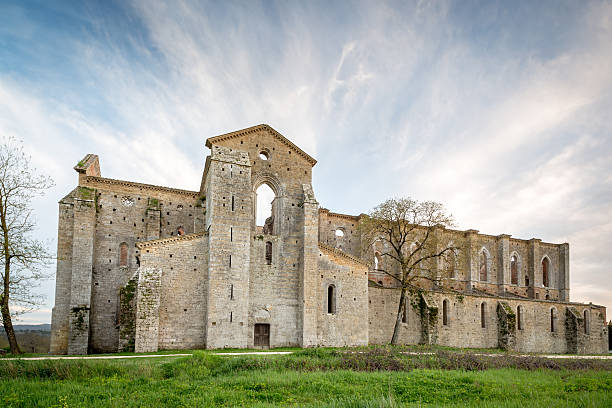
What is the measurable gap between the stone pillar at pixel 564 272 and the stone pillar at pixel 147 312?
42520 millimetres

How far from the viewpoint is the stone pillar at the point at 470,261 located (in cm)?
4141

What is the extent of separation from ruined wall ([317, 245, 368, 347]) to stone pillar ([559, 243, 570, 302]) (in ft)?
96.1

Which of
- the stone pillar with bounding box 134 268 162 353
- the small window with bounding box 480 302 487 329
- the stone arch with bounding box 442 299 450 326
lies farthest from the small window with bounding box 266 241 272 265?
the small window with bounding box 480 302 487 329

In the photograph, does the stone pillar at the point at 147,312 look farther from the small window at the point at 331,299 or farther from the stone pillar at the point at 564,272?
the stone pillar at the point at 564,272

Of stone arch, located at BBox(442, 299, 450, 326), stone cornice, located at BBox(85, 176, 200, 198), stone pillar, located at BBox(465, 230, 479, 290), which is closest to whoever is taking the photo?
stone cornice, located at BBox(85, 176, 200, 198)

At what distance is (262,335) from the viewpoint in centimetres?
2597

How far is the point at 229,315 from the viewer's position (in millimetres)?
24594

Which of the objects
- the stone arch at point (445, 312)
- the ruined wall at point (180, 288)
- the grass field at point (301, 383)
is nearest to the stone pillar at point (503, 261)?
the stone arch at point (445, 312)

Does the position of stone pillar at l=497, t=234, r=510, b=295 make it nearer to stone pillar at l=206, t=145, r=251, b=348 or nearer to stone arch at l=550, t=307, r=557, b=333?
stone arch at l=550, t=307, r=557, b=333

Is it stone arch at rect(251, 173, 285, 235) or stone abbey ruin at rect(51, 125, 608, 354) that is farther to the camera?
stone arch at rect(251, 173, 285, 235)

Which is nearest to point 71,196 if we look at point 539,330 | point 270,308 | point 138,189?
point 138,189

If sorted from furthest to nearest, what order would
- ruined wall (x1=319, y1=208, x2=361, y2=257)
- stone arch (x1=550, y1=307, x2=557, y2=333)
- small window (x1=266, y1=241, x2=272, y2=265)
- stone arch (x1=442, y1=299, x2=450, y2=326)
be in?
stone arch (x1=550, y1=307, x2=557, y2=333) < ruined wall (x1=319, y1=208, x2=361, y2=257) < stone arch (x1=442, y1=299, x2=450, y2=326) < small window (x1=266, y1=241, x2=272, y2=265)

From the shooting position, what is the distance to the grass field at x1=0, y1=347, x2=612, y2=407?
32.8 feet

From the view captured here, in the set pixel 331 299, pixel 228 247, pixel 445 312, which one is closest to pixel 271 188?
pixel 228 247
